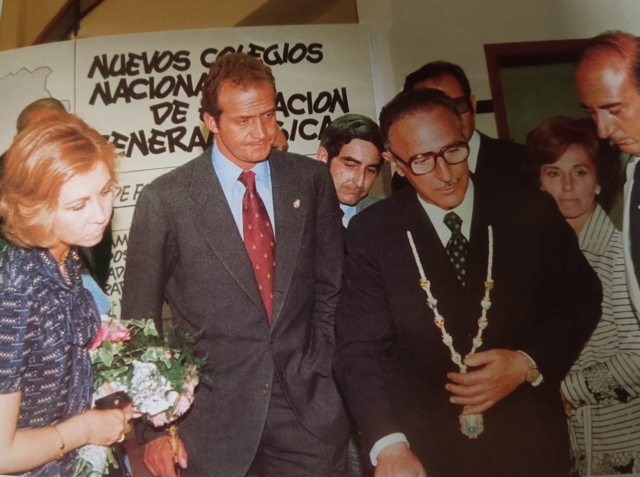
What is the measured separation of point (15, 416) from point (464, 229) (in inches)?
54.2

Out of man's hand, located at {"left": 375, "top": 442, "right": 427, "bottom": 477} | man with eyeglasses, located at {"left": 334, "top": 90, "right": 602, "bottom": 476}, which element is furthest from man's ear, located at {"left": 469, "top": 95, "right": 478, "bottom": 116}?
man's hand, located at {"left": 375, "top": 442, "right": 427, "bottom": 477}

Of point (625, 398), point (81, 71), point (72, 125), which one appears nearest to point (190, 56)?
point (81, 71)

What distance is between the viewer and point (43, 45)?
6.87 ft

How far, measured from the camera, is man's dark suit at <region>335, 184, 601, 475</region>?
1.83m

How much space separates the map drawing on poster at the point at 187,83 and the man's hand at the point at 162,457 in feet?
2.76

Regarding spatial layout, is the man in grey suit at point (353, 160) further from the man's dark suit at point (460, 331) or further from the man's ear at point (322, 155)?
the man's dark suit at point (460, 331)

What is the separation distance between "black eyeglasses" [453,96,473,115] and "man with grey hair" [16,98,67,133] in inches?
51.0

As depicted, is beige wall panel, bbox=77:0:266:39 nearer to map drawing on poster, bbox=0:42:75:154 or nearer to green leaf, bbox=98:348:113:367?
map drawing on poster, bbox=0:42:75:154

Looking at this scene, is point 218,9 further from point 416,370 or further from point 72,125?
point 416,370

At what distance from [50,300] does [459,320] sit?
3.86 ft

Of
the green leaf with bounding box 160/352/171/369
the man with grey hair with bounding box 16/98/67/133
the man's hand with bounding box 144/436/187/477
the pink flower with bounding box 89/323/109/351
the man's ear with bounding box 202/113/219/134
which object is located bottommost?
the man's hand with bounding box 144/436/187/477

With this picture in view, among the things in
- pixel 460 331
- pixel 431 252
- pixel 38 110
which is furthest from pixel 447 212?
pixel 38 110

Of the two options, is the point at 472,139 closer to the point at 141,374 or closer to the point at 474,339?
the point at 474,339

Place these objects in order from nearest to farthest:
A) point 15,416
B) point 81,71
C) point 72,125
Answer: point 15,416 → point 72,125 → point 81,71
